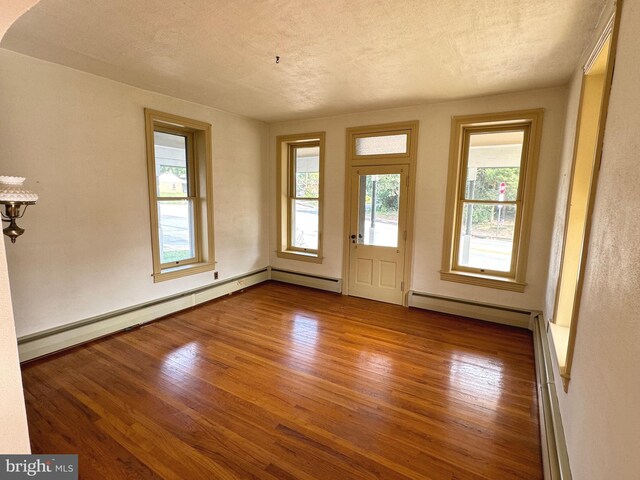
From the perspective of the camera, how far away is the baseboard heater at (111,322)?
9.59ft

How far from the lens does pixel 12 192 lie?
6.42ft

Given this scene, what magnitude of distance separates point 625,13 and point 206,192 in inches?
165

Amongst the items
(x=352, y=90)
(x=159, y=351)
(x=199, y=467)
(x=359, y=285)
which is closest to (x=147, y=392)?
(x=159, y=351)

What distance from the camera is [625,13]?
1379 millimetres

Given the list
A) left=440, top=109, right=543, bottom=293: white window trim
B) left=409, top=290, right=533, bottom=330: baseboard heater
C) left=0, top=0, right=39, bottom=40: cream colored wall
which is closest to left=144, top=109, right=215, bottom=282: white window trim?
left=0, top=0, right=39, bottom=40: cream colored wall

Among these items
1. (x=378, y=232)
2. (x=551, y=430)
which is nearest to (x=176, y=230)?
(x=378, y=232)

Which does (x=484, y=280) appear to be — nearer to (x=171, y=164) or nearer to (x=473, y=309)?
(x=473, y=309)

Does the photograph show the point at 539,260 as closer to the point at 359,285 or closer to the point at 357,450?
the point at 359,285

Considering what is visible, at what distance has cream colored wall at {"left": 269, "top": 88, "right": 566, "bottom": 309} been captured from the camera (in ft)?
11.5

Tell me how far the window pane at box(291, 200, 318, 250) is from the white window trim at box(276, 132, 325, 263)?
0.28ft

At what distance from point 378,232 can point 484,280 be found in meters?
1.50

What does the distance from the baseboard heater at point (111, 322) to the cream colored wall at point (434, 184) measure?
1.44m

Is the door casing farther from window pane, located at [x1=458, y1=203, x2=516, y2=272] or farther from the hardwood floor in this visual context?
the hardwood floor

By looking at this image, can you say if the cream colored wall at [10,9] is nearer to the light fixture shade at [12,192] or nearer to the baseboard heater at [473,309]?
the light fixture shade at [12,192]
